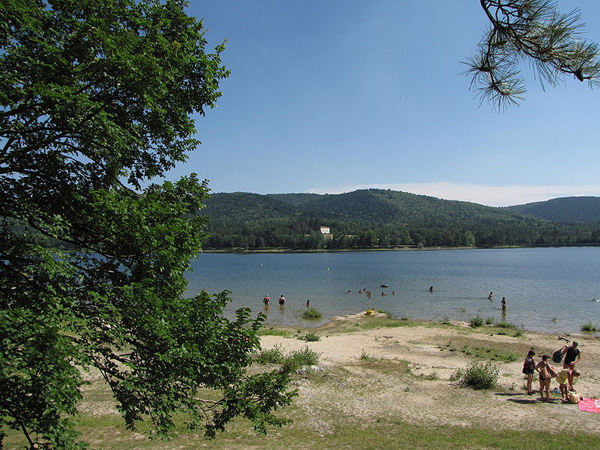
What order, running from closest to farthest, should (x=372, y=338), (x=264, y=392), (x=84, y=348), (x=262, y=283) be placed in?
(x=84, y=348)
(x=264, y=392)
(x=372, y=338)
(x=262, y=283)

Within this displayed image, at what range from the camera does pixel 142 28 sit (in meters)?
6.55

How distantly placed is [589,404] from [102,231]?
15.7 m

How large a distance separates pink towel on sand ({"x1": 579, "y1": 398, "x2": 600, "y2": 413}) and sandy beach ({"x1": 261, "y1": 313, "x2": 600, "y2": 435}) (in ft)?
0.88

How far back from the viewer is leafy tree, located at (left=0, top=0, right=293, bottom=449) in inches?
196

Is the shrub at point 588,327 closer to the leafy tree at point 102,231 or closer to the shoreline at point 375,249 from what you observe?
the leafy tree at point 102,231

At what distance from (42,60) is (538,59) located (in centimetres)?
617

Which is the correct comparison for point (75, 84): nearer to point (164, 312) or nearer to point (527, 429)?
point (164, 312)

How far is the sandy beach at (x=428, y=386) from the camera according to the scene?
479 inches

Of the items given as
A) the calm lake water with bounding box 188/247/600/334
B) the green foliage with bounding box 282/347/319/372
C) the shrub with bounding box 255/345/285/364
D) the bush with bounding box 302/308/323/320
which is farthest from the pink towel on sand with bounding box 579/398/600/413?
the bush with bounding box 302/308/323/320

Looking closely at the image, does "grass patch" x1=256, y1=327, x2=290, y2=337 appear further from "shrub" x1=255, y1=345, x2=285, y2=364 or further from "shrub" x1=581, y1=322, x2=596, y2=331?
"shrub" x1=581, y1=322, x2=596, y2=331

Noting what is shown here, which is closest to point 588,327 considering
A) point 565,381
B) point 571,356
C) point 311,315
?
point 571,356

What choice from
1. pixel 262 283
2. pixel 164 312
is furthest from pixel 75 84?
pixel 262 283

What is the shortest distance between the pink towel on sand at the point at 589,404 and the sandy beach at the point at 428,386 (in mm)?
267

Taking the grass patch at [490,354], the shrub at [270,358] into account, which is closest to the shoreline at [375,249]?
the grass patch at [490,354]
